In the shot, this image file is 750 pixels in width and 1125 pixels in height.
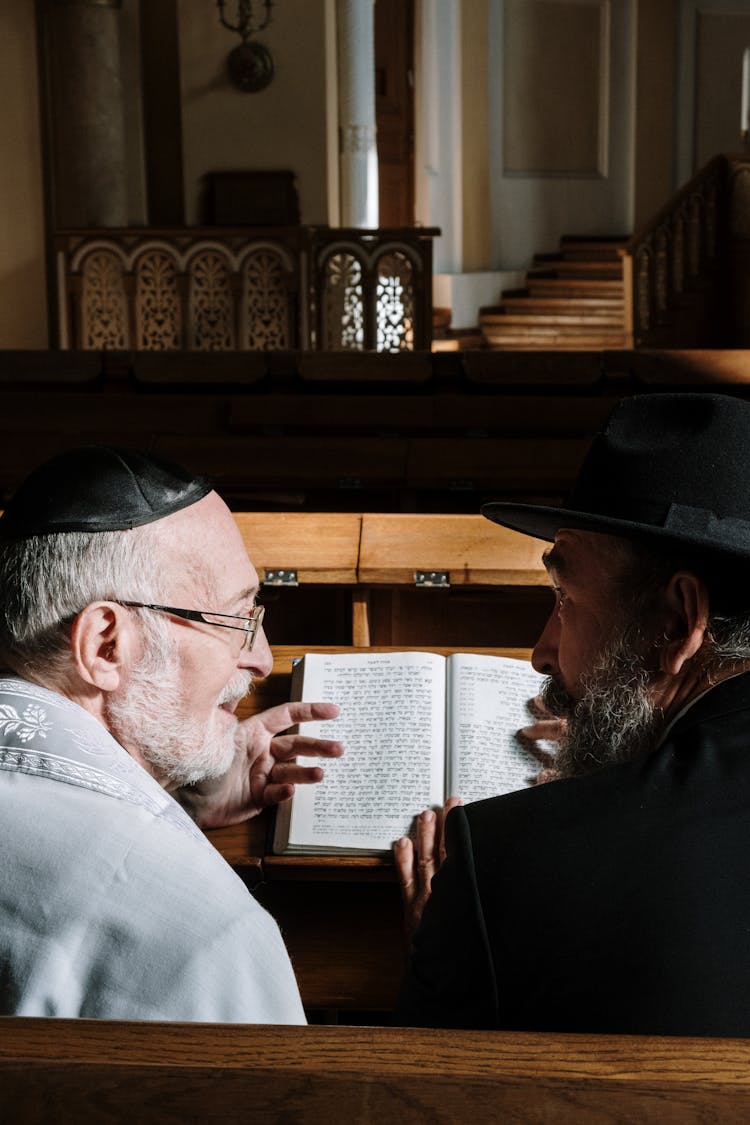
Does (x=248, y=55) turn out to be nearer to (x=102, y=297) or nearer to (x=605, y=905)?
(x=102, y=297)

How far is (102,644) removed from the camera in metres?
1.49

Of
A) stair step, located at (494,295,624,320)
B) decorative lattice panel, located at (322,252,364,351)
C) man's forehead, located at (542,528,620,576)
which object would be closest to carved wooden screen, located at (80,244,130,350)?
decorative lattice panel, located at (322,252,364,351)

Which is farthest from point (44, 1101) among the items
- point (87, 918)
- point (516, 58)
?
point (516, 58)

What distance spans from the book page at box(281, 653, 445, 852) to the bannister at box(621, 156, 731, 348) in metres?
6.31

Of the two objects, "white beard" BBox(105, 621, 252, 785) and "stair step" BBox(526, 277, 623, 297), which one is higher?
"stair step" BBox(526, 277, 623, 297)

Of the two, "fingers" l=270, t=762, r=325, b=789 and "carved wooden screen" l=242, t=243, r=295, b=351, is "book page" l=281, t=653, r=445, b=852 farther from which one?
"carved wooden screen" l=242, t=243, r=295, b=351

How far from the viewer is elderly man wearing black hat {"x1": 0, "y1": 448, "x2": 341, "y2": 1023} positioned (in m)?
1.12

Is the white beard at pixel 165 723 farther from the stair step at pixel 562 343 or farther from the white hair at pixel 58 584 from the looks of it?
the stair step at pixel 562 343

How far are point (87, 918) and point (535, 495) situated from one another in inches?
113

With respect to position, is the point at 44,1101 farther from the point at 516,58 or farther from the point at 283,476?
the point at 516,58

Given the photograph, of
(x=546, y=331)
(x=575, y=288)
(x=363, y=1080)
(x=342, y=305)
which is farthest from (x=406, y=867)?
(x=575, y=288)

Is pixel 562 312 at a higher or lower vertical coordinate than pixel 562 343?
higher

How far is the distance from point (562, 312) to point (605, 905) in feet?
37.5

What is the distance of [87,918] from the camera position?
1118 millimetres
